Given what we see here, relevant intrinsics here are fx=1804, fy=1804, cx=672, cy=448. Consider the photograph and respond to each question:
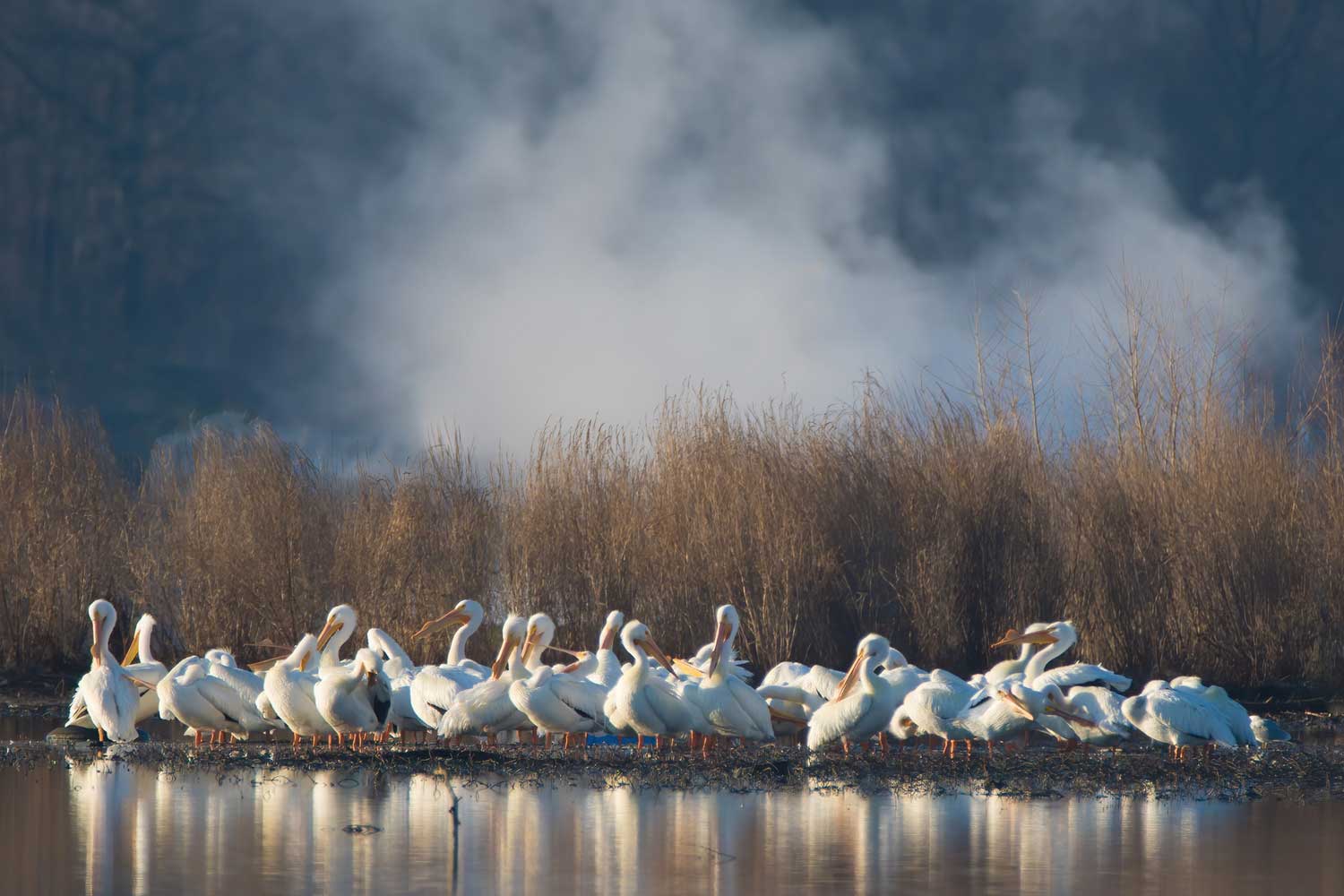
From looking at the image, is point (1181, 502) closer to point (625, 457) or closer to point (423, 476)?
point (625, 457)

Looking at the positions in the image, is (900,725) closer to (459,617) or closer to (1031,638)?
(1031,638)

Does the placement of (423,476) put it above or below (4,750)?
above

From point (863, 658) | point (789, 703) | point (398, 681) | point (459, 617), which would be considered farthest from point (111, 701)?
point (863, 658)

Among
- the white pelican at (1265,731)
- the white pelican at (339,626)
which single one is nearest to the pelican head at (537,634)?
the white pelican at (339,626)

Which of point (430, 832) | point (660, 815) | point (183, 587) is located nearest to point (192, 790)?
point (430, 832)

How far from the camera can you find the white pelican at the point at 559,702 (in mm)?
12359

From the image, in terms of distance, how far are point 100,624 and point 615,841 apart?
23.0 feet

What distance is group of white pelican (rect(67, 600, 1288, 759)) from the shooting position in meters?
11.9

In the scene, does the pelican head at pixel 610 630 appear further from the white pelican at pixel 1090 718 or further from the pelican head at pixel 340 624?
the white pelican at pixel 1090 718

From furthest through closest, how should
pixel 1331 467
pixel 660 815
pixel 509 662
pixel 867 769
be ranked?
pixel 1331 467
pixel 509 662
pixel 867 769
pixel 660 815

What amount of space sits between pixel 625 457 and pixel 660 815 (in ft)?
29.5

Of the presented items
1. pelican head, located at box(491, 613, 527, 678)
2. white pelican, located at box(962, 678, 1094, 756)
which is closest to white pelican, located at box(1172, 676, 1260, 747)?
white pelican, located at box(962, 678, 1094, 756)

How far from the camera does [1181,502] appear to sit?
17625 mm

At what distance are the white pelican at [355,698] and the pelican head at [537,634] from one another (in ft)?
6.99
